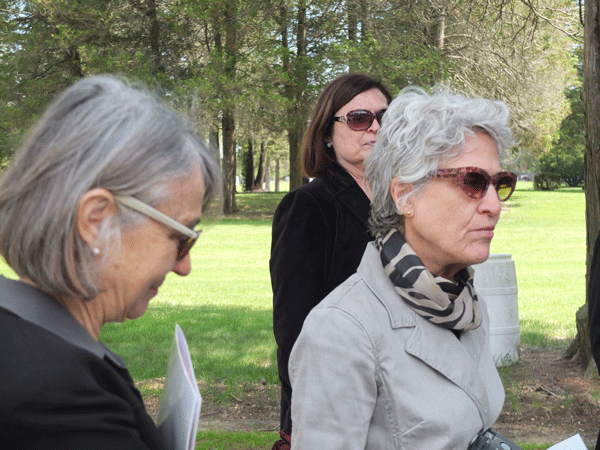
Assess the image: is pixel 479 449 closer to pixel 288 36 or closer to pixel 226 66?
pixel 226 66

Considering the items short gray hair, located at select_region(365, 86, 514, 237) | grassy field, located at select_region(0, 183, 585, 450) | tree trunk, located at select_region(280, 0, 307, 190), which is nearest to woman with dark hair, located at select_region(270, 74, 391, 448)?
short gray hair, located at select_region(365, 86, 514, 237)

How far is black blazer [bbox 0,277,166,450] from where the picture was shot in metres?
1.11

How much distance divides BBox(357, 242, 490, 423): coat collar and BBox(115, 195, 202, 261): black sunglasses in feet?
2.50

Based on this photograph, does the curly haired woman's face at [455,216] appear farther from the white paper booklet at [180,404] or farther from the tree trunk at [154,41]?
the tree trunk at [154,41]

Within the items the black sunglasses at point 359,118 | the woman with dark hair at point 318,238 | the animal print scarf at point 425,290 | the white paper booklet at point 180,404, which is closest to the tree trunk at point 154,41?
the black sunglasses at point 359,118

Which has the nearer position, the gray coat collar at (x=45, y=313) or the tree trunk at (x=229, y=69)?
the gray coat collar at (x=45, y=313)

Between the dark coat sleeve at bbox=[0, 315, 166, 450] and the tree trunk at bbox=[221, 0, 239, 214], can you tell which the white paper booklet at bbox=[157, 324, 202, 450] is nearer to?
the dark coat sleeve at bbox=[0, 315, 166, 450]

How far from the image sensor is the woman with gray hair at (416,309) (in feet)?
6.45

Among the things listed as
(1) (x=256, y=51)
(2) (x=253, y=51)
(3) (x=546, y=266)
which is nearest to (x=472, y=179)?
(3) (x=546, y=266)

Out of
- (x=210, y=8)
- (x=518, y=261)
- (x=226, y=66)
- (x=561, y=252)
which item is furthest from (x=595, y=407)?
(x=226, y=66)

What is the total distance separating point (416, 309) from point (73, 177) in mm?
1197

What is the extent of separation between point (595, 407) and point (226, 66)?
70.5 ft

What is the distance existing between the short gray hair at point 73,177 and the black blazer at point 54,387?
0.08m

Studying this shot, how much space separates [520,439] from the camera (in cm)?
518
